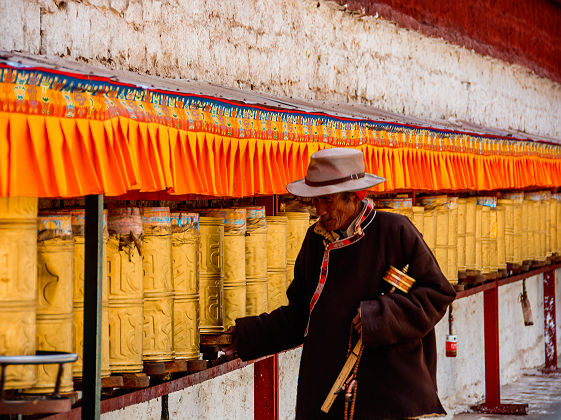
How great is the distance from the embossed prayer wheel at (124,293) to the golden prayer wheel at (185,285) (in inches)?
9.8

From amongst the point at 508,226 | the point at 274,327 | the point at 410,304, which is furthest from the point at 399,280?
the point at 508,226

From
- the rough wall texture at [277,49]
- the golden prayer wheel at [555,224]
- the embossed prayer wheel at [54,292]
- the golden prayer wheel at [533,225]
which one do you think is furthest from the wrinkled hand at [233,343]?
the golden prayer wheel at [555,224]

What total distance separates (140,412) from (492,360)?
424cm

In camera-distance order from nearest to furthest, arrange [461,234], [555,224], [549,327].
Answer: [461,234]
[555,224]
[549,327]

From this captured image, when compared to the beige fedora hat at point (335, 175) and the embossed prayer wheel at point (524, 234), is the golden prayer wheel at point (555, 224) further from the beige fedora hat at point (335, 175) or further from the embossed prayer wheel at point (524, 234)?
the beige fedora hat at point (335, 175)

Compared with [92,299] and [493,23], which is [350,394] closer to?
[92,299]

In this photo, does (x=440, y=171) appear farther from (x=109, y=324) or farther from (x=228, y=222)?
(x=109, y=324)

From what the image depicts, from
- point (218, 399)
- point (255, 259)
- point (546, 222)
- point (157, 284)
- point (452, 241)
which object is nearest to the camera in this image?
point (157, 284)

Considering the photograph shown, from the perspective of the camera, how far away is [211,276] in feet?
11.7

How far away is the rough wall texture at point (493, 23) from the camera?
738 cm

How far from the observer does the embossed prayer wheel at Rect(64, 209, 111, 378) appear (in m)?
2.87

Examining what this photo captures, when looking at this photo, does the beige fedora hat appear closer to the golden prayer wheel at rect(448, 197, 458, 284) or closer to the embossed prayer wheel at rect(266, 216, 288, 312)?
the embossed prayer wheel at rect(266, 216, 288, 312)

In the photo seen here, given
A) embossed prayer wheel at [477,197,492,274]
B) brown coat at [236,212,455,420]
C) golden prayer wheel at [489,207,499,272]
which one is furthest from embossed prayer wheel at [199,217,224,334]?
golden prayer wheel at [489,207,499,272]

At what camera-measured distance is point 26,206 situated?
2547mm
